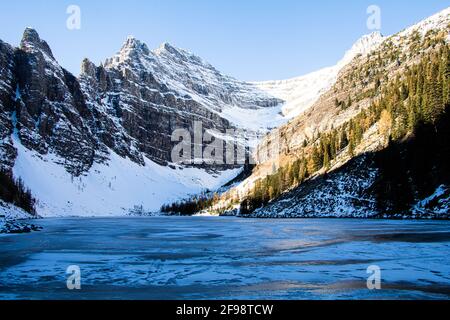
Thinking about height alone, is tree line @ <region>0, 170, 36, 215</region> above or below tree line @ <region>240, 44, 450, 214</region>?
below

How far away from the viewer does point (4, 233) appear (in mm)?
55094

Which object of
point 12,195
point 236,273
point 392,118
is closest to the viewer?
point 236,273

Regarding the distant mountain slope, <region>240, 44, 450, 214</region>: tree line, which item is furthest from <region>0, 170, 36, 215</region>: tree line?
the distant mountain slope

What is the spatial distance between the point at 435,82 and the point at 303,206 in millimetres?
44387

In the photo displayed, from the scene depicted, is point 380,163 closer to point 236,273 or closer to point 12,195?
point 236,273

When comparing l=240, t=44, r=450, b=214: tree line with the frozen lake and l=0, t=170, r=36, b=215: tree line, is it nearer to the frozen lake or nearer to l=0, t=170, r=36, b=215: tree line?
the frozen lake

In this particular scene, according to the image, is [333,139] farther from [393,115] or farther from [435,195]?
[435,195]

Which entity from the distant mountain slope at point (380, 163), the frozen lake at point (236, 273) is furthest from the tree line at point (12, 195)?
the frozen lake at point (236, 273)

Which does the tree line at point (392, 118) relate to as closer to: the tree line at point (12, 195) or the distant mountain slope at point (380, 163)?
the distant mountain slope at point (380, 163)

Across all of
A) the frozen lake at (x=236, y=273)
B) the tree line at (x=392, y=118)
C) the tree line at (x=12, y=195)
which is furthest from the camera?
the tree line at (x=12, y=195)

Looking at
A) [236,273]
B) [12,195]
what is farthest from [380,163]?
[12,195]

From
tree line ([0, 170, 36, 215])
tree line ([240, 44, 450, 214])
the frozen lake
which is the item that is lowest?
the frozen lake

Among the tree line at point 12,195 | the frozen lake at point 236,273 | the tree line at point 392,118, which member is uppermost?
the tree line at point 392,118
